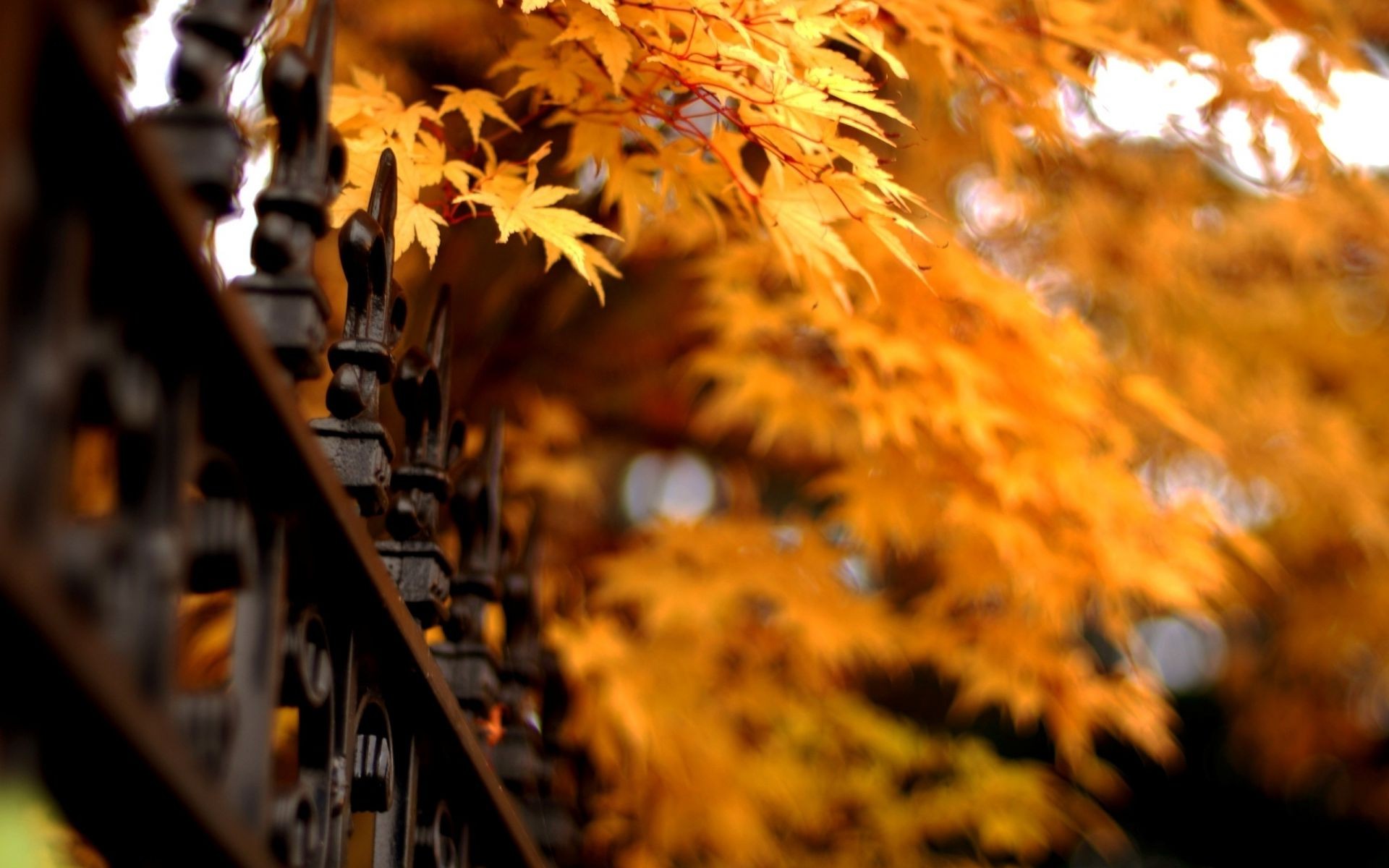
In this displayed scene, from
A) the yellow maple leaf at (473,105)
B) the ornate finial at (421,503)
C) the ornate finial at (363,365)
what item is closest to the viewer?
the ornate finial at (363,365)

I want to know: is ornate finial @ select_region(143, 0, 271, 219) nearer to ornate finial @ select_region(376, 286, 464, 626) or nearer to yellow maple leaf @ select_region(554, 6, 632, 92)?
ornate finial @ select_region(376, 286, 464, 626)

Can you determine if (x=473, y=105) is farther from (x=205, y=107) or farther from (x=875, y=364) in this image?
(x=875, y=364)

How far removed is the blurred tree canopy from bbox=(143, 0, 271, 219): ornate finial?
631 millimetres

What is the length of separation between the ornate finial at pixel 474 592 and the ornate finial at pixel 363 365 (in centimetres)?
41

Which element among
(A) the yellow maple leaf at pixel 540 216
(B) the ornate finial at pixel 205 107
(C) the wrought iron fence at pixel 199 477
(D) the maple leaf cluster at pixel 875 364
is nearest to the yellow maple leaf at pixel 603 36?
(D) the maple leaf cluster at pixel 875 364

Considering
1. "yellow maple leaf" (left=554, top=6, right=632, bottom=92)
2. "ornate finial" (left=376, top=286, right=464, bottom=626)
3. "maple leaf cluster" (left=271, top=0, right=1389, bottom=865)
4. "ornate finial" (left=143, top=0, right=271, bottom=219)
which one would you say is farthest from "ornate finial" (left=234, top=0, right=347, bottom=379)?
"yellow maple leaf" (left=554, top=6, right=632, bottom=92)

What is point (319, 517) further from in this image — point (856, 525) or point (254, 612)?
point (856, 525)

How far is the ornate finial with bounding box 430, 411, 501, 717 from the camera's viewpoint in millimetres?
1551

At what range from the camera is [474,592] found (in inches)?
61.9

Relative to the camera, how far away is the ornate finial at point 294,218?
0.87m

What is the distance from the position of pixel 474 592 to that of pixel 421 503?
31 centimetres

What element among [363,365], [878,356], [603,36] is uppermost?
[603,36]

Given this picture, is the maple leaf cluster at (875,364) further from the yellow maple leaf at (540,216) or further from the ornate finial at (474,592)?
the ornate finial at (474,592)

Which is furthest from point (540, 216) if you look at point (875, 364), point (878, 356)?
point (875, 364)
